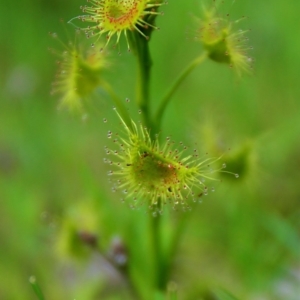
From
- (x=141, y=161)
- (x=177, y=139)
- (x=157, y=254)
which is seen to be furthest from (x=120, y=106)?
(x=177, y=139)

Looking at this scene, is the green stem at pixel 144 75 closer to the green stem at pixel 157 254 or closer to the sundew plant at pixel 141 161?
the sundew plant at pixel 141 161

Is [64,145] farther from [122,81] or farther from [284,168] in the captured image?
[284,168]

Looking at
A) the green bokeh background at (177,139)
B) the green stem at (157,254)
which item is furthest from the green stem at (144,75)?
the green stem at (157,254)

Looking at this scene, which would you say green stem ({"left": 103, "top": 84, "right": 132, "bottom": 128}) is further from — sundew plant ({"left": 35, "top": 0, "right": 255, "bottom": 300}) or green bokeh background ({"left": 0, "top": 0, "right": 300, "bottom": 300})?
green bokeh background ({"left": 0, "top": 0, "right": 300, "bottom": 300})

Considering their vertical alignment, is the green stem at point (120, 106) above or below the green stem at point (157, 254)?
above

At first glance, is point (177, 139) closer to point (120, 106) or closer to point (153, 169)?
point (120, 106)

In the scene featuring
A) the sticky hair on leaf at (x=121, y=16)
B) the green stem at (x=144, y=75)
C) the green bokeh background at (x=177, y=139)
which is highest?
the sticky hair on leaf at (x=121, y=16)
